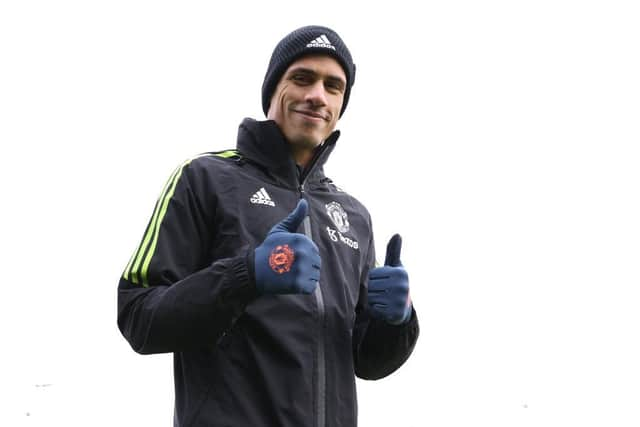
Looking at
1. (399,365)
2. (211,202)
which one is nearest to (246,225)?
(211,202)

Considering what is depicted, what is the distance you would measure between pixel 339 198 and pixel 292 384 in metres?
0.63

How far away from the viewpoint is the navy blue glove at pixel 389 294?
1.78m

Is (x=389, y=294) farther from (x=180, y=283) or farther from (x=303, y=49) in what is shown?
(x=303, y=49)

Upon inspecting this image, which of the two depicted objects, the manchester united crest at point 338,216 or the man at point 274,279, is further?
the manchester united crest at point 338,216

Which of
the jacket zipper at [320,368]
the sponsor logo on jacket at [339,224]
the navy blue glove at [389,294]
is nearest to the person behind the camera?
the jacket zipper at [320,368]

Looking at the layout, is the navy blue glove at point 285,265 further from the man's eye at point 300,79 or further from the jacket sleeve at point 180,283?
the man's eye at point 300,79

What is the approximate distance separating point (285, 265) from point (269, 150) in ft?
1.51

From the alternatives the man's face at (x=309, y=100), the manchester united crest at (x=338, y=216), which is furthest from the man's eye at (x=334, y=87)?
the manchester united crest at (x=338, y=216)

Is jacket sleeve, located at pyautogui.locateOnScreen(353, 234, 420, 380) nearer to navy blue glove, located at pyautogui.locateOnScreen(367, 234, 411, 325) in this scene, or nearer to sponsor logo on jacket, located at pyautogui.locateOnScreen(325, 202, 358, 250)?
navy blue glove, located at pyautogui.locateOnScreen(367, 234, 411, 325)

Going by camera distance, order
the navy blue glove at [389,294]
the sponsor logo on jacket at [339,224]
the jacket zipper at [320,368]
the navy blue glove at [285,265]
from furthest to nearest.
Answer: the sponsor logo on jacket at [339,224] < the navy blue glove at [389,294] < the jacket zipper at [320,368] < the navy blue glove at [285,265]

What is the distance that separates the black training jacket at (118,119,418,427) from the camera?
1479 millimetres

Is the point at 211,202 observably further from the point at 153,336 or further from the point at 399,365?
the point at 399,365

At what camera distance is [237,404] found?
1531 mm

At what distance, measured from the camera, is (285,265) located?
→ 4.77 feet
